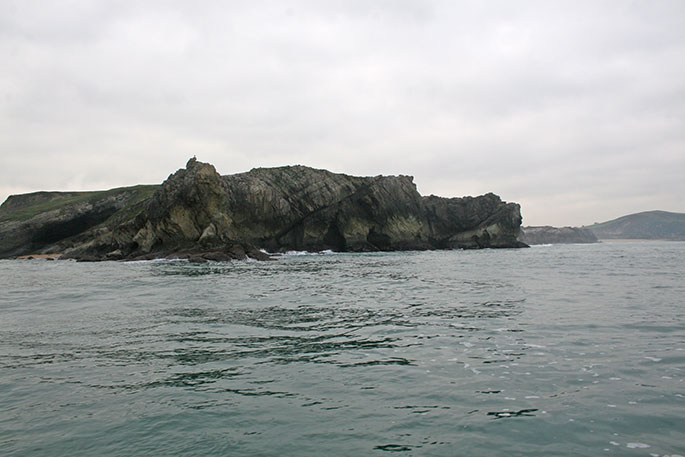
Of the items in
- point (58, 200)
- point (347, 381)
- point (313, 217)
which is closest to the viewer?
point (347, 381)

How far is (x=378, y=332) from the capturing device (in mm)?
11438

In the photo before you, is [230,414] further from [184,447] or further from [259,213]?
[259,213]

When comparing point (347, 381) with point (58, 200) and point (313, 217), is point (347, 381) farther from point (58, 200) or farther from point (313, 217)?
point (58, 200)

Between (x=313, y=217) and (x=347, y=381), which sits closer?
(x=347, y=381)

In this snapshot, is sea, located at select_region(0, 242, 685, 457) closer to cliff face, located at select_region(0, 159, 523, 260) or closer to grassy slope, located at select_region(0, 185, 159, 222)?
cliff face, located at select_region(0, 159, 523, 260)

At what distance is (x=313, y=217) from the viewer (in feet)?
299

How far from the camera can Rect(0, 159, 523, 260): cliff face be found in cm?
8538

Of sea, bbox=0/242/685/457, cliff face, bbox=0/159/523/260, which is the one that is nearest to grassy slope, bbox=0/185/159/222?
cliff face, bbox=0/159/523/260

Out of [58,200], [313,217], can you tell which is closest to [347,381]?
[313,217]

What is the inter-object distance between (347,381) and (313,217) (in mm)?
84063

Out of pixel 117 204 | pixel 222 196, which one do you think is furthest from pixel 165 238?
pixel 117 204

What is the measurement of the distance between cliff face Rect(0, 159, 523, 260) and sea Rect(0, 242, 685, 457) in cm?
5754

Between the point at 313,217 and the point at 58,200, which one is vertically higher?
the point at 58,200

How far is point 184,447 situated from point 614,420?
18.5 ft
